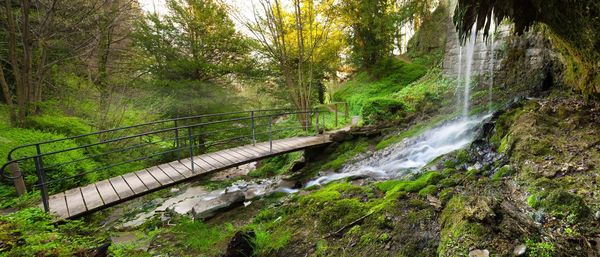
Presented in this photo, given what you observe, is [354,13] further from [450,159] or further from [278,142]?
[450,159]

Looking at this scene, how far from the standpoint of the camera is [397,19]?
11680 mm

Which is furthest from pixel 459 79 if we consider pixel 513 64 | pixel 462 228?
pixel 462 228

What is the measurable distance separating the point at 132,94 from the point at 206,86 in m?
2.11

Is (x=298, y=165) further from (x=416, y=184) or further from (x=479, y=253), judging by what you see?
(x=479, y=253)

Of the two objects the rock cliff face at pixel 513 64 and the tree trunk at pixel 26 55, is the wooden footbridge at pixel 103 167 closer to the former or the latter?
the tree trunk at pixel 26 55

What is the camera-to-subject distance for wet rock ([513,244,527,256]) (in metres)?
2.16

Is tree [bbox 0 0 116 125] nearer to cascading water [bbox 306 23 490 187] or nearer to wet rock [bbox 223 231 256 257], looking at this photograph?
wet rock [bbox 223 231 256 257]

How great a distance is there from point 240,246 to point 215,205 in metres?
2.05

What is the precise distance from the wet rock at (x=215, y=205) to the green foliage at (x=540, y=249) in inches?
169

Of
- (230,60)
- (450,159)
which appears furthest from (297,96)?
(450,159)

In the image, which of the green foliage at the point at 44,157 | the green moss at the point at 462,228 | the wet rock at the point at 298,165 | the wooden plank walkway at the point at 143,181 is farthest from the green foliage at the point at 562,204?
the green foliage at the point at 44,157

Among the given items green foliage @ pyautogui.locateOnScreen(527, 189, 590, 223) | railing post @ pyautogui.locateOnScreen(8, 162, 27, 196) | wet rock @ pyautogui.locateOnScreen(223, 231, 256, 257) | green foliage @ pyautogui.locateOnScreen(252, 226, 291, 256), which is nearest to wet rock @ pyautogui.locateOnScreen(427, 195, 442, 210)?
green foliage @ pyautogui.locateOnScreen(527, 189, 590, 223)

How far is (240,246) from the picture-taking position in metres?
3.12

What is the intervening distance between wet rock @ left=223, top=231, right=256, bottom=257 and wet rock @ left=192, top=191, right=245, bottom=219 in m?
1.86
